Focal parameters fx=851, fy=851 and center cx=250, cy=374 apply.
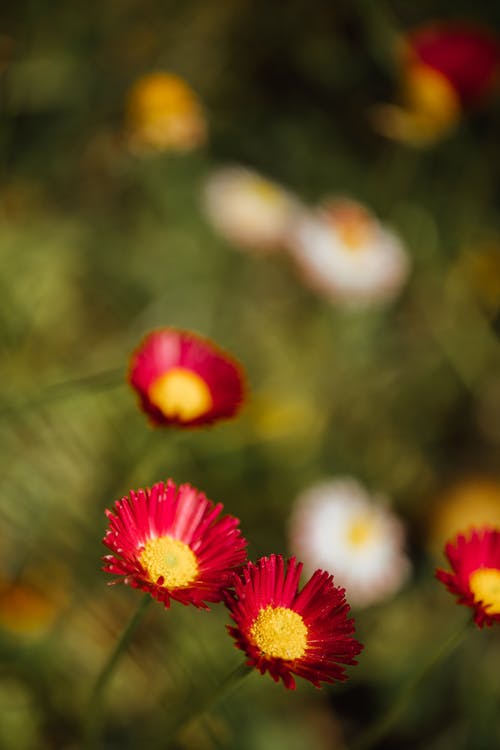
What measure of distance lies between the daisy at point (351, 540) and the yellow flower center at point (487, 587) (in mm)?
532

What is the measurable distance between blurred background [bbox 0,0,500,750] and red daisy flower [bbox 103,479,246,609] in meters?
0.32

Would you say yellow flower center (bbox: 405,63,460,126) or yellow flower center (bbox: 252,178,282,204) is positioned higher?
yellow flower center (bbox: 405,63,460,126)

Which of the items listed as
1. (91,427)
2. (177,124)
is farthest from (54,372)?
(177,124)

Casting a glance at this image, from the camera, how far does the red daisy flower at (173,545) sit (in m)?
0.42

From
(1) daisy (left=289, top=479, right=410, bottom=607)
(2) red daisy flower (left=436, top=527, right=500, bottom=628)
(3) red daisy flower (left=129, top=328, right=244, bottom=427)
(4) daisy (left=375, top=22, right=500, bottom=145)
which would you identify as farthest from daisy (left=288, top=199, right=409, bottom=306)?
(2) red daisy flower (left=436, top=527, right=500, bottom=628)

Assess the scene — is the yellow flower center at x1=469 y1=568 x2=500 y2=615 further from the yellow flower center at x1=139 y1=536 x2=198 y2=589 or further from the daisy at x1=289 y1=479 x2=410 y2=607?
the daisy at x1=289 y1=479 x2=410 y2=607

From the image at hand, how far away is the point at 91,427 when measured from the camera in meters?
1.15

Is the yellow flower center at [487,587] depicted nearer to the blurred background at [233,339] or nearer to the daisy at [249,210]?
the blurred background at [233,339]

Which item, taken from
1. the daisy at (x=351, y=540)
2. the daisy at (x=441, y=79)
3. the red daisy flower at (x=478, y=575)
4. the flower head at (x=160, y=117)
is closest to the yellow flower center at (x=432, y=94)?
the daisy at (x=441, y=79)

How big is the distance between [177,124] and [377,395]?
0.54m

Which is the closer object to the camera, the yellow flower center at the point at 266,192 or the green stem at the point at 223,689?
the green stem at the point at 223,689

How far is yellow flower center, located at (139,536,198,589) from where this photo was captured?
0.45 m

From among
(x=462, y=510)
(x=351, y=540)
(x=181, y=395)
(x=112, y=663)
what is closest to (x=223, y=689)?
(x=112, y=663)

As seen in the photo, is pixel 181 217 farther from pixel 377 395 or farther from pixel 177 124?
pixel 377 395
